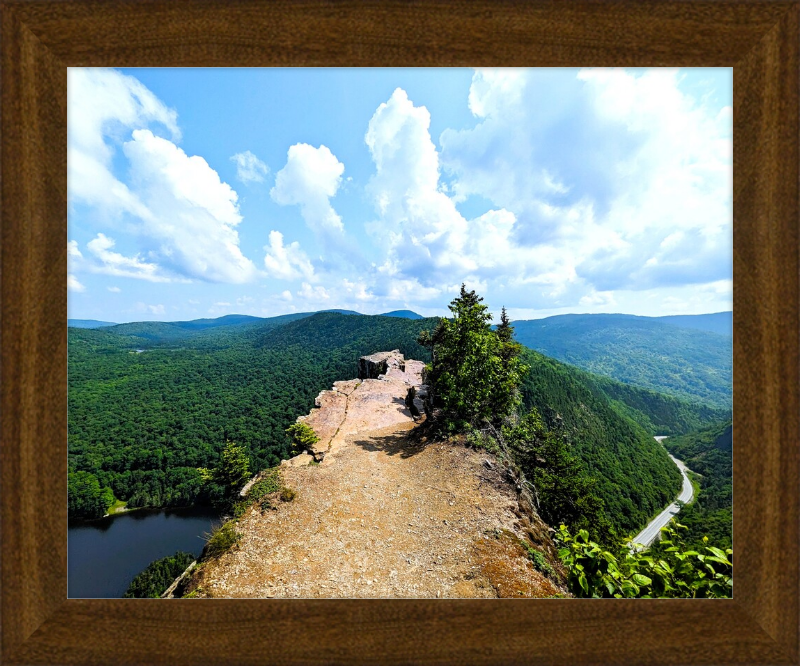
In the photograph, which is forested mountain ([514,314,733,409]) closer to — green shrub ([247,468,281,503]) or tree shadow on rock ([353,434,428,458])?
tree shadow on rock ([353,434,428,458])

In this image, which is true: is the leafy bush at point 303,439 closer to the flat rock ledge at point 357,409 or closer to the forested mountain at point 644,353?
the flat rock ledge at point 357,409

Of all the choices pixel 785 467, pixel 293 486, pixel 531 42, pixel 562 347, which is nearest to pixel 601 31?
pixel 531 42

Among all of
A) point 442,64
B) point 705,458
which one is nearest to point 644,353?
point 705,458

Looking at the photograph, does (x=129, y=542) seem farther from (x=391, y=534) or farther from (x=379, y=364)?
(x=391, y=534)

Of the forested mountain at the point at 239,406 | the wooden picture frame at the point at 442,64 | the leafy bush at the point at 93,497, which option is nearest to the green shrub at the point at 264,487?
the wooden picture frame at the point at 442,64

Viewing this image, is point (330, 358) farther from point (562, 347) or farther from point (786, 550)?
→ point (562, 347)

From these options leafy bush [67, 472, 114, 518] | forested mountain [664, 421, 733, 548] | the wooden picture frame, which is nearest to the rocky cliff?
the wooden picture frame
